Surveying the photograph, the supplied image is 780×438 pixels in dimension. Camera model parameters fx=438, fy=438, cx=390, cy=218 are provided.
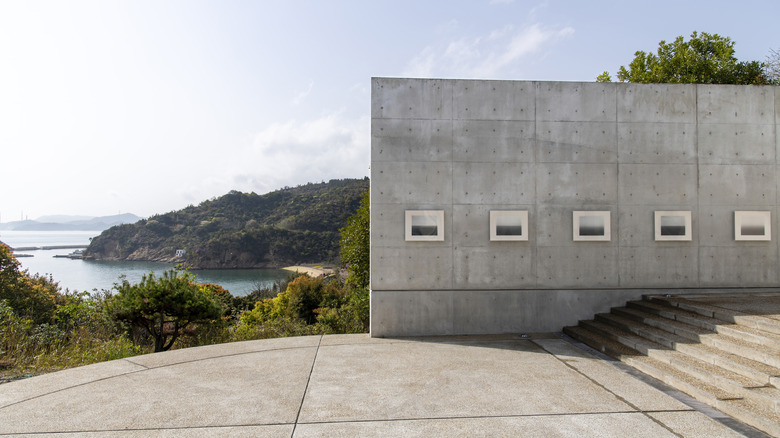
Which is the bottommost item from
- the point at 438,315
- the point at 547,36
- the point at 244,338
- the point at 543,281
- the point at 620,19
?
the point at 244,338

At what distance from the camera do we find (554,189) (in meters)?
7.59

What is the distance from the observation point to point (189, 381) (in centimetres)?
521

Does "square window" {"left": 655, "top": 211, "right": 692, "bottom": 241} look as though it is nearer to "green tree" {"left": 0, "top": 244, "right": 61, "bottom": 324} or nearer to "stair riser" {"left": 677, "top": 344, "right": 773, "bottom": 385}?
"stair riser" {"left": 677, "top": 344, "right": 773, "bottom": 385}

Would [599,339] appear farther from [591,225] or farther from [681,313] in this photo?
[591,225]

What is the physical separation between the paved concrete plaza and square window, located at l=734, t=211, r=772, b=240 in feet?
12.8

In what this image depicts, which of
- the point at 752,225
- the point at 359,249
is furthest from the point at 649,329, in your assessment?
the point at 359,249

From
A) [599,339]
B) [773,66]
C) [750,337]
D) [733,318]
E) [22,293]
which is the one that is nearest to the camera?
[750,337]

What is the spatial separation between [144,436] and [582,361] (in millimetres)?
5137

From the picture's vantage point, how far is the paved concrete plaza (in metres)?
3.85

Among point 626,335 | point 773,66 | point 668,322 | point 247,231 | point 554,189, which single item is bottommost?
point 626,335

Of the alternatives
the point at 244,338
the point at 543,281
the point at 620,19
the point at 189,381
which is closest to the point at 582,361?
the point at 543,281

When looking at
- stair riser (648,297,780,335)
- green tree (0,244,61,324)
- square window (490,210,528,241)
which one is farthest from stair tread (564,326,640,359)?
green tree (0,244,61,324)

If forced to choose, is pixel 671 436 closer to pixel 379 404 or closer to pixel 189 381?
pixel 379 404

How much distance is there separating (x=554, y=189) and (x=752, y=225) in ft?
11.7
